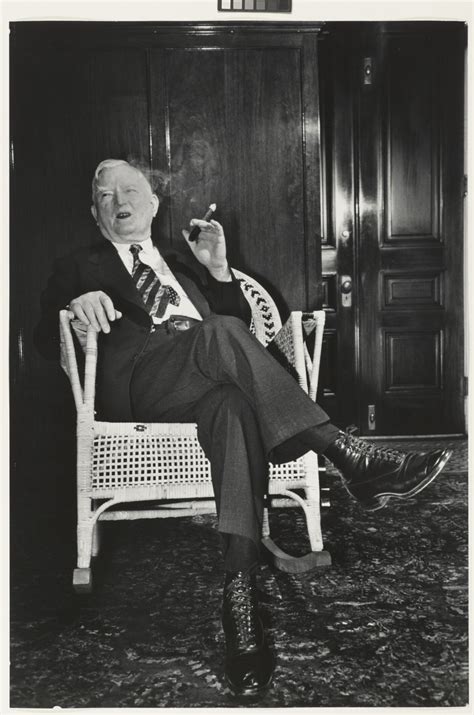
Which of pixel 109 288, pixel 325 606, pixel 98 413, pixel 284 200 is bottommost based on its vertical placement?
pixel 325 606

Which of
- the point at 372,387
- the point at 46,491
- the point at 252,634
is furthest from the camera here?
the point at 372,387

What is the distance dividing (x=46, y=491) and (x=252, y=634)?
126 centimetres

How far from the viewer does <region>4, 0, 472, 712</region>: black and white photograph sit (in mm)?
1276

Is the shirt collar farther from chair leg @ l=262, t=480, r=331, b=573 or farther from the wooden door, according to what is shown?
the wooden door

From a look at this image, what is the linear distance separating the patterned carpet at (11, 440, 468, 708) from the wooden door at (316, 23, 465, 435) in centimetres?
124

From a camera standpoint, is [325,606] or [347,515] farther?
A: [347,515]

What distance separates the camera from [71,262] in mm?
1945

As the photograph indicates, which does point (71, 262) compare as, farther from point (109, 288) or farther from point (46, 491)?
point (46, 491)

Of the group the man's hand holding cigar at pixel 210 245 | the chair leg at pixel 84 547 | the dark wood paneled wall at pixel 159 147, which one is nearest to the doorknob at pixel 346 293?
the dark wood paneled wall at pixel 159 147

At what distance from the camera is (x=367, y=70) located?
123 inches

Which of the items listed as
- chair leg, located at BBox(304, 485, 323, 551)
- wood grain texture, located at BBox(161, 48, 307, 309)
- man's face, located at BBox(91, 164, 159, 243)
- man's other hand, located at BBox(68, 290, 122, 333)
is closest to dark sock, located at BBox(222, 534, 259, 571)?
chair leg, located at BBox(304, 485, 323, 551)

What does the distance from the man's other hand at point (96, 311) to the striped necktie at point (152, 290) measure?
0.29 metres
